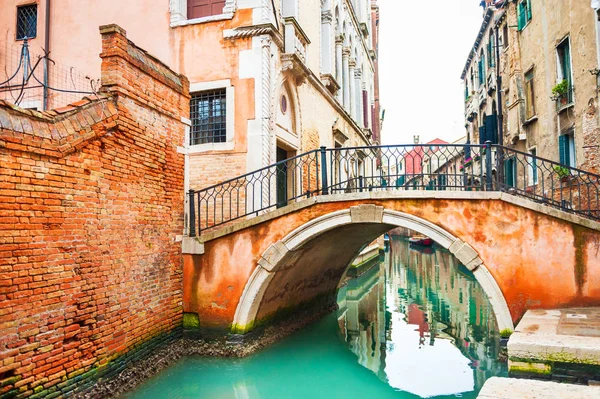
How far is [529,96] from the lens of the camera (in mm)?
13797

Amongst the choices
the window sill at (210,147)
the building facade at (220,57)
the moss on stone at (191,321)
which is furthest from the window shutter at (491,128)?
the moss on stone at (191,321)

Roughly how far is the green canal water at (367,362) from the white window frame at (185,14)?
655cm

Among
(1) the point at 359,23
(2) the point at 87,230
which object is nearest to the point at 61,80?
(2) the point at 87,230

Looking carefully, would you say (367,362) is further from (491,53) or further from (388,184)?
(491,53)

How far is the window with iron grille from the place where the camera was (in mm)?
9805

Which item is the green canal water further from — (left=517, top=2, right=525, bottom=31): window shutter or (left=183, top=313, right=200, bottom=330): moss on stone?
(left=517, top=2, right=525, bottom=31): window shutter

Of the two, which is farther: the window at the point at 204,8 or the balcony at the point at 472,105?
the balcony at the point at 472,105

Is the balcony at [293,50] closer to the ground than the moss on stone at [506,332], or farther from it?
farther from it

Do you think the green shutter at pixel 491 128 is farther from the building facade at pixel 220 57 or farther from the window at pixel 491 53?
the building facade at pixel 220 57

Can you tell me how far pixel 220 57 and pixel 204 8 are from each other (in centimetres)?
130

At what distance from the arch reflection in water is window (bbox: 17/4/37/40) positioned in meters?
10.2

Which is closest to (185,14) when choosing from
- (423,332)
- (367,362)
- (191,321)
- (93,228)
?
(93,228)

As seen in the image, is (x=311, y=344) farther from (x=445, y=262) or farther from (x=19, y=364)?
(x=445, y=262)

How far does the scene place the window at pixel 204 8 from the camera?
10086 mm
